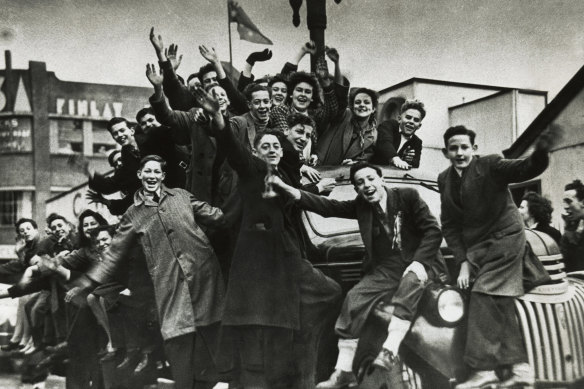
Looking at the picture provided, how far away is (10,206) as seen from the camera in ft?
28.8

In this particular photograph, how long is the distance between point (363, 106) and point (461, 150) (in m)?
1.66

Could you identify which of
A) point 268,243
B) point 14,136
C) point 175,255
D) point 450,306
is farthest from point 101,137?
point 450,306

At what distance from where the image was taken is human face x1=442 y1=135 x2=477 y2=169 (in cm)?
459

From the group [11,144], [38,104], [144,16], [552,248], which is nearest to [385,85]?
[144,16]

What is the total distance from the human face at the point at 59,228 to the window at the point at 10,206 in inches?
33.4

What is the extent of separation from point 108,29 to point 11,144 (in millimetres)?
3524

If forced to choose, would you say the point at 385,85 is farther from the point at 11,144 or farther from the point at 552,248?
the point at 11,144

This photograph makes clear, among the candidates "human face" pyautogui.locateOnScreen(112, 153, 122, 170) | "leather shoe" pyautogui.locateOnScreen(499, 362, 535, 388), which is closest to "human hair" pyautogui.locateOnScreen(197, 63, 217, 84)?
"human face" pyautogui.locateOnScreen(112, 153, 122, 170)

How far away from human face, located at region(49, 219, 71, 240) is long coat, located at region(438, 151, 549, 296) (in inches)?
157

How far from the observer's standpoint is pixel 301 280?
15.6 feet

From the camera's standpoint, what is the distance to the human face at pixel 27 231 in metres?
Answer: 7.29

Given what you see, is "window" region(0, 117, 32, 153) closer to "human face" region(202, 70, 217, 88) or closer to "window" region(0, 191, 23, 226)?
"window" region(0, 191, 23, 226)

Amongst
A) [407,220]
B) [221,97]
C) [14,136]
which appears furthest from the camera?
[14,136]

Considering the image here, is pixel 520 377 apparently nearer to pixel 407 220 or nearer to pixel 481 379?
pixel 481 379
